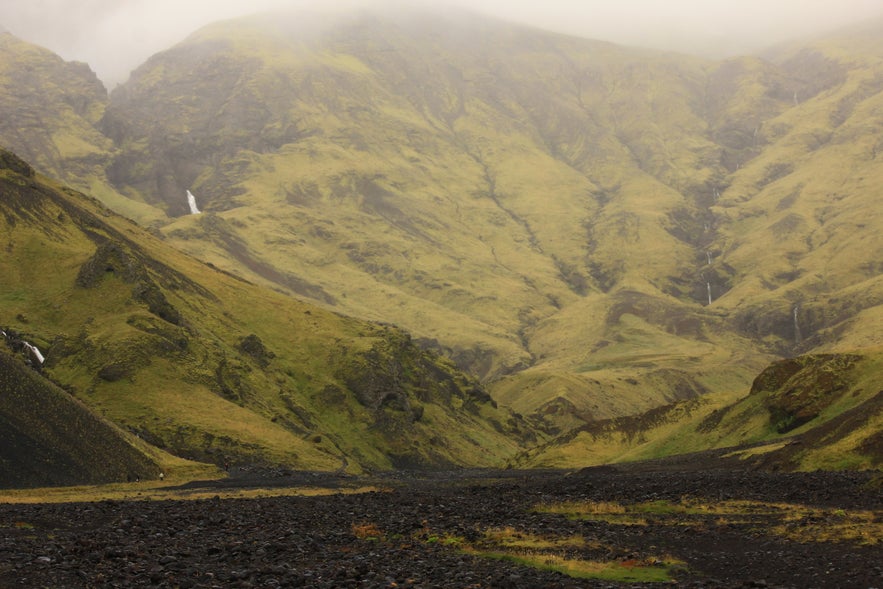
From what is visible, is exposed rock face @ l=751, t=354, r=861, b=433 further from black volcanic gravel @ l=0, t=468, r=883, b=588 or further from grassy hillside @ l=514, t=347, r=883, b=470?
black volcanic gravel @ l=0, t=468, r=883, b=588

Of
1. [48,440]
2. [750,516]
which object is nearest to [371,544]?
[750,516]

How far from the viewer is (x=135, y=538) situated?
38.3 metres

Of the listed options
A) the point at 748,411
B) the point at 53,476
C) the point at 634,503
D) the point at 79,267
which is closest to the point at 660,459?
the point at 748,411

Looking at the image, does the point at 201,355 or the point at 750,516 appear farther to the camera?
the point at 201,355

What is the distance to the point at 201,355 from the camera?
12194cm

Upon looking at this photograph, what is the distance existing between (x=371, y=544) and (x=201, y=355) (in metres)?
86.7

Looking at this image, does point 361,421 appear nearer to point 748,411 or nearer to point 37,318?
point 37,318

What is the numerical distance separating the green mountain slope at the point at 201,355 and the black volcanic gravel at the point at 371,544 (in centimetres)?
4442

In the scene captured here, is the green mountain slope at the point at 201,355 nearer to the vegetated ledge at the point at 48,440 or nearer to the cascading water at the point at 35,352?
the cascading water at the point at 35,352

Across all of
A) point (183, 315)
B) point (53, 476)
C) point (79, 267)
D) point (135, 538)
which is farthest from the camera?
point (183, 315)

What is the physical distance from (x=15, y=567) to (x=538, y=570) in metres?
18.4

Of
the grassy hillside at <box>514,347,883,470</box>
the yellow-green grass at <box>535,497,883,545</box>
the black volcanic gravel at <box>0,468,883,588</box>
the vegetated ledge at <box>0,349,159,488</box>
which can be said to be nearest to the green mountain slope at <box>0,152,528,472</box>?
the vegetated ledge at <box>0,349,159,488</box>

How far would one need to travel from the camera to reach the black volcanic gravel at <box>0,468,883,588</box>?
29.8 m

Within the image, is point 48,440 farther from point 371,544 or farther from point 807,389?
point 807,389
